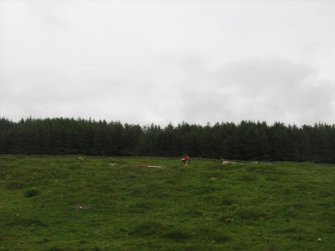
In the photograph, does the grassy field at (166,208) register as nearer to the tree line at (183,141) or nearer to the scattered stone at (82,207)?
the scattered stone at (82,207)

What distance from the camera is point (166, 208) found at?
2784cm

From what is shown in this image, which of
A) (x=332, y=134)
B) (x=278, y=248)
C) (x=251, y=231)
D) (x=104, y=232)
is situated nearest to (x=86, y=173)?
(x=104, y=232)

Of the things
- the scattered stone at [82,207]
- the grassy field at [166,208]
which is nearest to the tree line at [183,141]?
the grassy field at [166,208]

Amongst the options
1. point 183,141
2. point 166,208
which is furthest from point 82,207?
point 183,141

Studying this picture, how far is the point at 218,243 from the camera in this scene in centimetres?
2091

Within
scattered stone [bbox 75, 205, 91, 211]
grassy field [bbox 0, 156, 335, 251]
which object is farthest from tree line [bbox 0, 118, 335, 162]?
scattered stone [bbox 75, 205, 91, 211]

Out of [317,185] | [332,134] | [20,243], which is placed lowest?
[20,243]

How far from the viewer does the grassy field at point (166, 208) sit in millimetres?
21453

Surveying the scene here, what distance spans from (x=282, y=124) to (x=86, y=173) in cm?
7845

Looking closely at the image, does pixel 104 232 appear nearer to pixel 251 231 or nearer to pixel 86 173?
pixel 251 231

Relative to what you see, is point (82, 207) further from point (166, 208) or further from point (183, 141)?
point (183, 141)

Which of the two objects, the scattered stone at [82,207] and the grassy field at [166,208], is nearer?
the grassy field at [166,208]

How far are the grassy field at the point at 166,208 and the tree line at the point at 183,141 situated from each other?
56.0m

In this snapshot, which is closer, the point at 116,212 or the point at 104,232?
the point at 104,232
